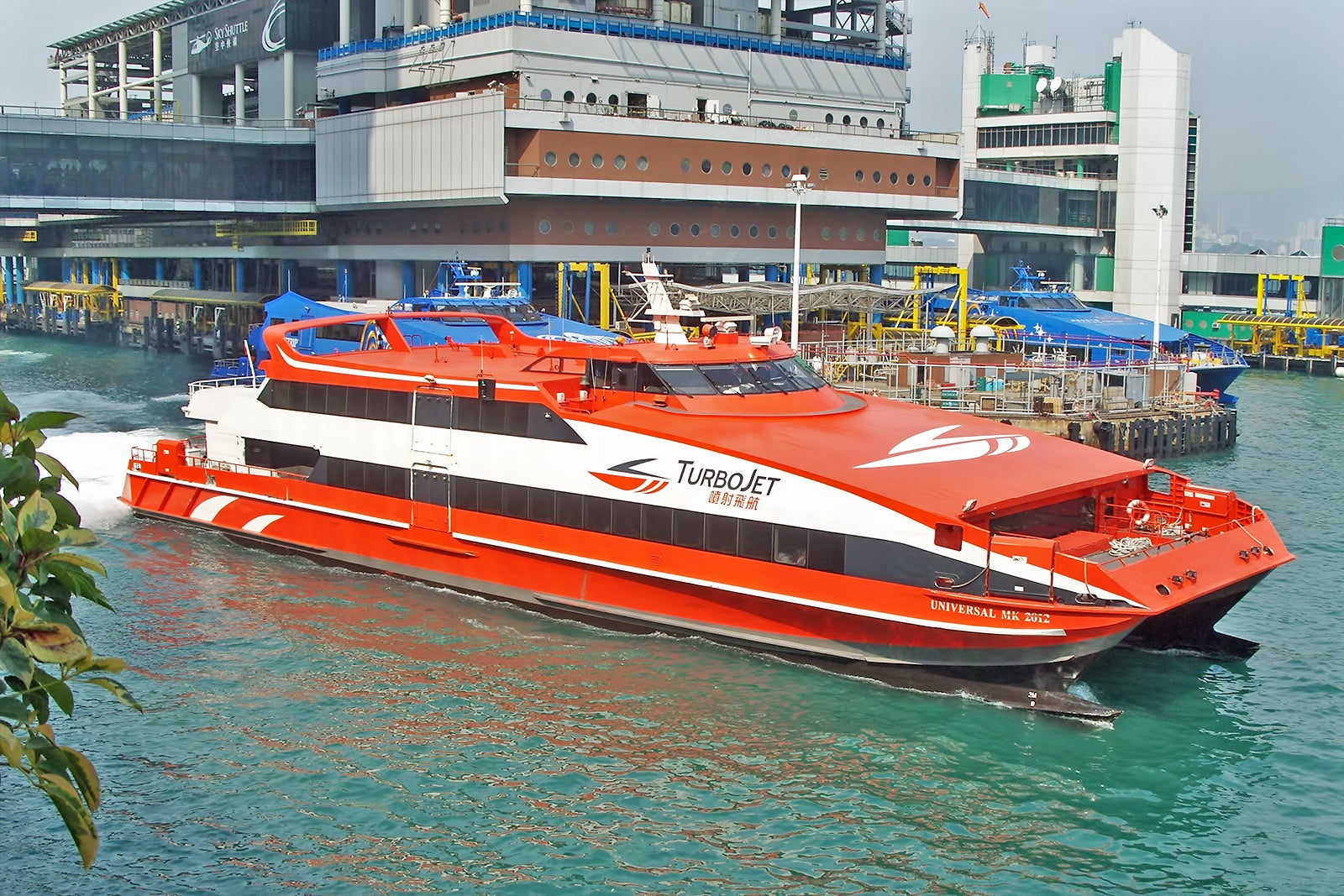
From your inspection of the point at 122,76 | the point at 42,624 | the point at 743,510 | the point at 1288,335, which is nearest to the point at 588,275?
the point at 743,510

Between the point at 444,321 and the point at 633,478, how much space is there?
2246 cm

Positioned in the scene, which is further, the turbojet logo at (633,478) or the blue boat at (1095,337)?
the blue boat at (1095,337)

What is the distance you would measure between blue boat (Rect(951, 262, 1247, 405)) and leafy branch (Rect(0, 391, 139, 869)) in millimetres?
43640

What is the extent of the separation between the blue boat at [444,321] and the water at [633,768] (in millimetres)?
18366

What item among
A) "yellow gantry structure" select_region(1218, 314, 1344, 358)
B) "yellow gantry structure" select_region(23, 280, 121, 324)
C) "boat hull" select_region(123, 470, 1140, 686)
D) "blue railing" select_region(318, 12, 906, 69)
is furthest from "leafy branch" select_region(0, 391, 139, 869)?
"yellow gantry structure" select_region(23, 280, 121, 324)

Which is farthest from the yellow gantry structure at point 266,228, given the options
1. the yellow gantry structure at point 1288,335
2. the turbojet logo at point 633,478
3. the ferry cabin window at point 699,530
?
the yellow gantry structure at point 1288,335

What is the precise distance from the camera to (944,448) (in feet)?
67.9

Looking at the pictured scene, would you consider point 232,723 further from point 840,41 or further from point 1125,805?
point 840,41

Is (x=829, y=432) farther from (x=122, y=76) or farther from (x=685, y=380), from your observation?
(x=122, y=76)

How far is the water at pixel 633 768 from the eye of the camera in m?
13.8

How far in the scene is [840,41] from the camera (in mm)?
68312

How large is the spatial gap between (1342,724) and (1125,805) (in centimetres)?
445

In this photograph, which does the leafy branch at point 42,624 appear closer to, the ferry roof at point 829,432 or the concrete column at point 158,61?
the ferry roof at point 829,432

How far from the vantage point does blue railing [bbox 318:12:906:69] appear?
173ft
